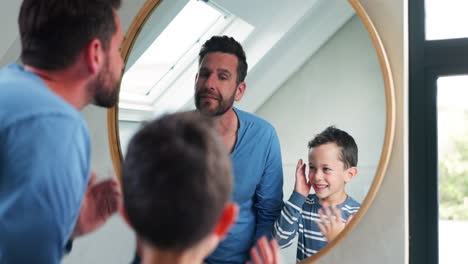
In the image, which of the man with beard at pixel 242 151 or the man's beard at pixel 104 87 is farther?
the man with beard at pixel 242 151

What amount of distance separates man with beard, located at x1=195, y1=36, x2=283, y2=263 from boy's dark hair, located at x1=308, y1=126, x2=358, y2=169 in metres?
0.12

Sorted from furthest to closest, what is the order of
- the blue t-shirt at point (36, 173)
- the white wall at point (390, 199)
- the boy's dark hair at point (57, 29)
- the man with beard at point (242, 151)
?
1. the man with beard at point (242, 151)
2. the white wall at point (390, 199)
3. the boy's dark hair at point (57, 29)
4. the blue t-shirt at point (36, 173)

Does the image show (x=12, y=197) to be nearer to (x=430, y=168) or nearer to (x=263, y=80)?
(x=263, y=80)

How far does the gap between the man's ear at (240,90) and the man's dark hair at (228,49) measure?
0.4 inches

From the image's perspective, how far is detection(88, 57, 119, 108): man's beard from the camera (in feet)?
3.70

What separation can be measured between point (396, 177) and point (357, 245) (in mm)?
200

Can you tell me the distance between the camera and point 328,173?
4.39 ft

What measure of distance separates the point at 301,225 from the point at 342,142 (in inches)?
9.5

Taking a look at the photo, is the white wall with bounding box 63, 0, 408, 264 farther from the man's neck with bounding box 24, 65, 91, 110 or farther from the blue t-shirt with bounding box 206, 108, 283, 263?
the man's neck with bounding box 24, 65, 91, 110

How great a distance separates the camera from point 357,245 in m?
1.34

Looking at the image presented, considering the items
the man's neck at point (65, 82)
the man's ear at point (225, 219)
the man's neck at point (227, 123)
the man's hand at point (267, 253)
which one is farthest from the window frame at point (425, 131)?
the man's neck at point (65, 82)

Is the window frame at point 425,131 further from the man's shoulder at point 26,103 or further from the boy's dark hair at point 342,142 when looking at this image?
the man's shoulder at point 26,103

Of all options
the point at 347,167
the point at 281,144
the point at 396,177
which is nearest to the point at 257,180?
the point at 281,144

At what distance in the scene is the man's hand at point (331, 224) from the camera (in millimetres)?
1323
